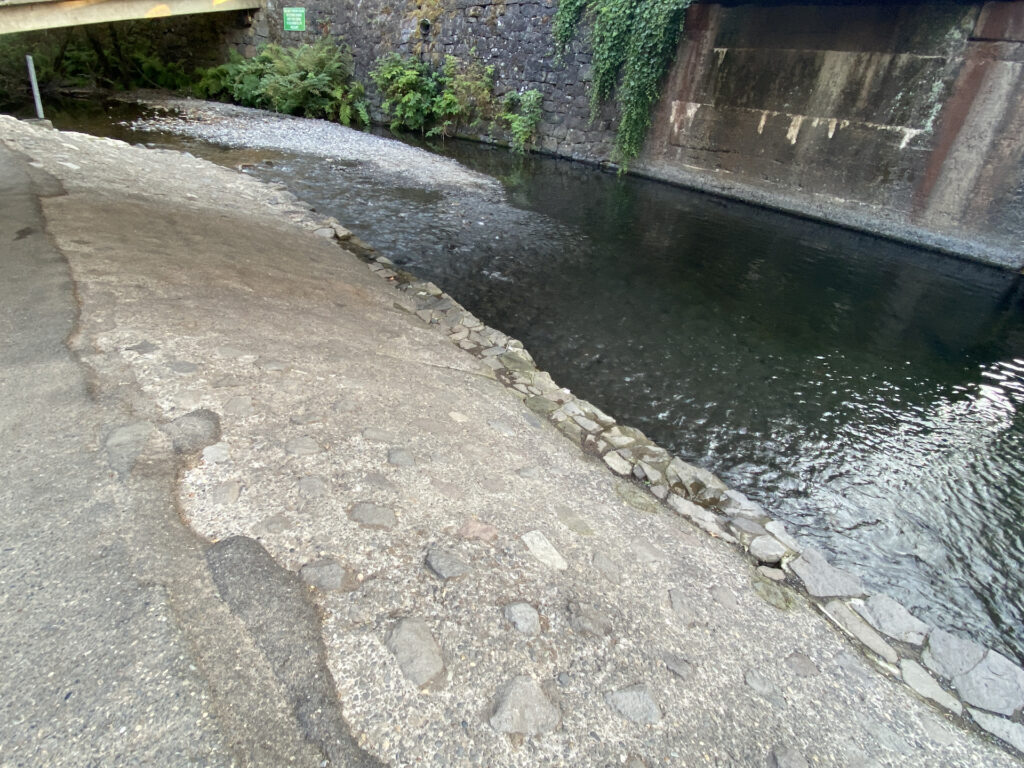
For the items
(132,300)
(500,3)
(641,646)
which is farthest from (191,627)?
(500,3)

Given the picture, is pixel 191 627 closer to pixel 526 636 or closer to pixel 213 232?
pixel 526 636

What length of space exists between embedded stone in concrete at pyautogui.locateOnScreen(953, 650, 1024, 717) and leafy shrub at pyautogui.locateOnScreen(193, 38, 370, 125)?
17036 millimetres

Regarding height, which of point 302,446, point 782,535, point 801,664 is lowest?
point 782,535

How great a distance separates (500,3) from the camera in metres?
14.0

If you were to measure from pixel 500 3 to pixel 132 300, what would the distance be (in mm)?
14110

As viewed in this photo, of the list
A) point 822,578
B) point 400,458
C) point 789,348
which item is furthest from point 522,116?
point 822,578

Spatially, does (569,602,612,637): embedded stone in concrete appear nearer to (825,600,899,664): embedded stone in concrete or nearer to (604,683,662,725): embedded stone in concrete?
(604,683,662,725): embedded stone in concrete

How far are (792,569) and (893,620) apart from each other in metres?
0.45

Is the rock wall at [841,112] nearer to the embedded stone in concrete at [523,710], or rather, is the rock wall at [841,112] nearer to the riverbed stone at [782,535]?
the riverbed stone at [782,535]

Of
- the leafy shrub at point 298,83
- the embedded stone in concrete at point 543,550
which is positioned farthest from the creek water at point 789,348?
the leafy shrub at point 298,83

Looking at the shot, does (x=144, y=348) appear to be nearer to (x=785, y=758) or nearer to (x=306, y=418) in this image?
(x=306, y=418)

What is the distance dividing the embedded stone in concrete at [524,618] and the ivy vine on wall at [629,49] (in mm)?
12425

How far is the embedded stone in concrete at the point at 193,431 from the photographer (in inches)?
91.1

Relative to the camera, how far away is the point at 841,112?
32.5 ft
